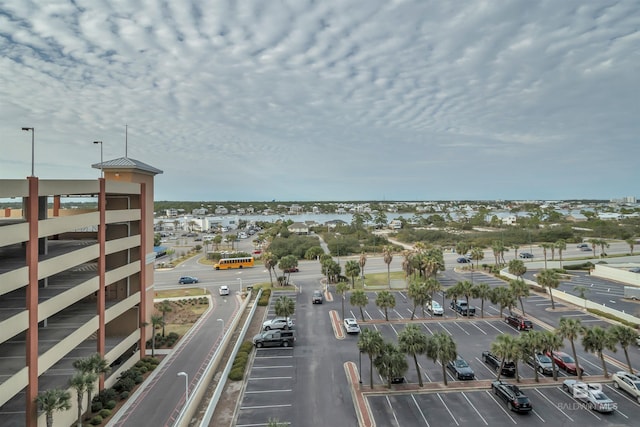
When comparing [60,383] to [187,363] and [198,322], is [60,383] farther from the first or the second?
[198,322]

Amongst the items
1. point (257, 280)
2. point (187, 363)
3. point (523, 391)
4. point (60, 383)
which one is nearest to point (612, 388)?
point (523, 391)

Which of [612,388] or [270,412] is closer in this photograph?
[270,412]

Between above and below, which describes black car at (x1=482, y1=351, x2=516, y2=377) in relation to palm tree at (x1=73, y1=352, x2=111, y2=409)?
below

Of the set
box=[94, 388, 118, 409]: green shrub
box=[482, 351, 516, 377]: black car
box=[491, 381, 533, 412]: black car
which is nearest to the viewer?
box=[491, 381, 533, 412]: black car

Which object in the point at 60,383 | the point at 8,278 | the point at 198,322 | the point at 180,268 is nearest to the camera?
the point at 8,278

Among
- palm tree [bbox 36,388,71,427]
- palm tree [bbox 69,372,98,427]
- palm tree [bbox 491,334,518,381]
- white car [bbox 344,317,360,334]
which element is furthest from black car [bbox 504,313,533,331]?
palm tree [bbox 36,388,71,427]

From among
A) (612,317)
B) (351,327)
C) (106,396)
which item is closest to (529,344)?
(351,327)

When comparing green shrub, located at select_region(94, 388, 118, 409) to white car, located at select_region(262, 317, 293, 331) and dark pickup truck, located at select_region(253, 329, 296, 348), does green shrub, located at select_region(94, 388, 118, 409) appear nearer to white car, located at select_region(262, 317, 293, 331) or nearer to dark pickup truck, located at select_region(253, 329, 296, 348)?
dark pickup truck, located at select_region(253, 329, 296, 348)

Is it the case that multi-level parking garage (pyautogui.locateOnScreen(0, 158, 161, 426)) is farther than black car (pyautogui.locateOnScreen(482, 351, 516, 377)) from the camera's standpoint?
No

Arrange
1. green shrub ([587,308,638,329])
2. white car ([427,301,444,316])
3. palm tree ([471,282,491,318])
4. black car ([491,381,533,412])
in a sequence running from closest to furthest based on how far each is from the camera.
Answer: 1. black car ([491,381,533,412])
2. green shrub ([587,308,638,329])
3. palm tree ([471,282,491,318])
4. white car ([427,301,444,316])
